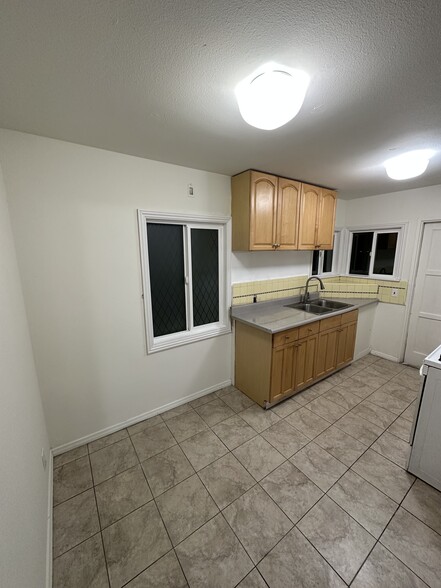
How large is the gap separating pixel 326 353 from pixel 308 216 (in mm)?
1663

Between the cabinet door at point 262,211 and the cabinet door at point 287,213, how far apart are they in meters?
0.07

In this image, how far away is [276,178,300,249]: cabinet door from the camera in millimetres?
2502

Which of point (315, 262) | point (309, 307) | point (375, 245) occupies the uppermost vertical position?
point (375, 245)

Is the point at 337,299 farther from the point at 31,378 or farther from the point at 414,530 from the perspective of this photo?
the point at 31,378

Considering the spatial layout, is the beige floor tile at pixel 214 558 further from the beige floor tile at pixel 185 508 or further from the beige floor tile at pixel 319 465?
the beige floor tile at pixel 319 465

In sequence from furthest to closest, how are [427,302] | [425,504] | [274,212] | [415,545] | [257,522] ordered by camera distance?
[427,302]
[274,212]
[425,504]
[257,522]
[415,545]

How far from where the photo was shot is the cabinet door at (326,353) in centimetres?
275

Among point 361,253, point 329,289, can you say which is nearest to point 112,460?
point 329,289

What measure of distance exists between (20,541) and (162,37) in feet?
6.38

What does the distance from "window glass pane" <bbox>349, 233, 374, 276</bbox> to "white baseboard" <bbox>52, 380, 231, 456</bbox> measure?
2.74 metres

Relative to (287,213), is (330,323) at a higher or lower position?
lower

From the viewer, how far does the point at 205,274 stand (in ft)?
8.47

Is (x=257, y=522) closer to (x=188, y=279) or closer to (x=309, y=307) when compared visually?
(x=188, y=279)

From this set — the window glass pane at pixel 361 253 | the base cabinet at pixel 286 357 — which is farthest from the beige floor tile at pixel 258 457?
the window glass pane at pixel 361 253
